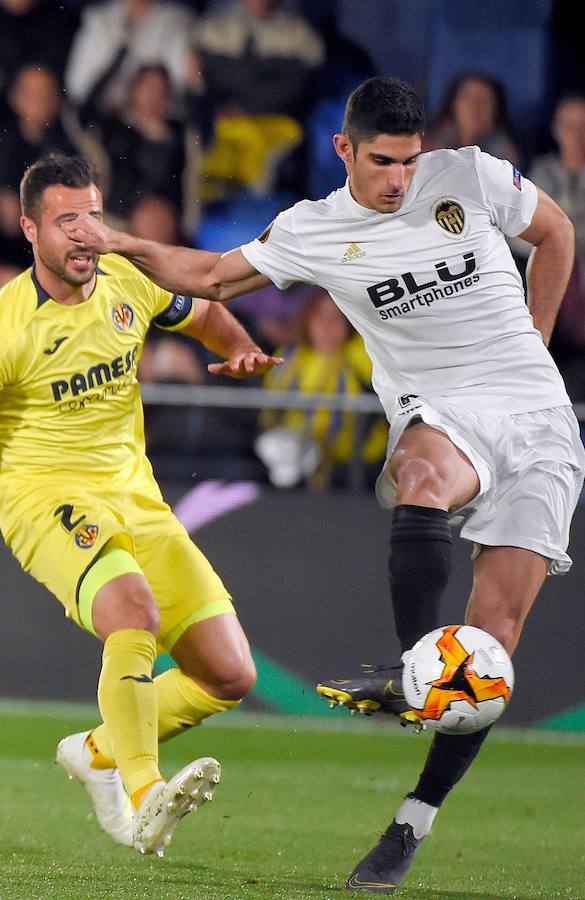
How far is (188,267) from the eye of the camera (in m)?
4.66

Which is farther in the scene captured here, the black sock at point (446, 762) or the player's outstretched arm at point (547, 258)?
the player's outstretched arm at point (547, 258)

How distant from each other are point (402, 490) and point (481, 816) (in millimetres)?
2599

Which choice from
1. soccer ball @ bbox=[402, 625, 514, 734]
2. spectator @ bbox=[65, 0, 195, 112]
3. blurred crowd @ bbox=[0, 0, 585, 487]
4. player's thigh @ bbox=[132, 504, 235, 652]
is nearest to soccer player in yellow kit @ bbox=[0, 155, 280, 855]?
player's thigh @ bbox=[132, 504, 235, 652]

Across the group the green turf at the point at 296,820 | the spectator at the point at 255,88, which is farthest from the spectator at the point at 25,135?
the green turf at the point at 296,820

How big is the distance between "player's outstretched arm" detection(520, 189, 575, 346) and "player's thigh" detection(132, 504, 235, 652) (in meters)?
1.46

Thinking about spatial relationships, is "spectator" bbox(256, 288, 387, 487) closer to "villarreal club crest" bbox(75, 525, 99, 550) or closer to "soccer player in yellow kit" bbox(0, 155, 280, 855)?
"soccer player in yellow kit" bbox(0, 155, 280, 855)

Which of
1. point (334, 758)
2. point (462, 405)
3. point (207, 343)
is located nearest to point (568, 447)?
point (462, 405)

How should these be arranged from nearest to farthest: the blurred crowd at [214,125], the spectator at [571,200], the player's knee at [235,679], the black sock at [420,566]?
1. the black sock at [420,566]
2. the player's knee at [235,679]
3. the spectator at [571,200]
4. the blurred crowd at [214,125]

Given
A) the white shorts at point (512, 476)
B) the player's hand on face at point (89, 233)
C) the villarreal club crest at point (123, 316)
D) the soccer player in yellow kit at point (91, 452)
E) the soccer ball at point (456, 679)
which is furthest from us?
the villarreal club crest at point (123, 316)

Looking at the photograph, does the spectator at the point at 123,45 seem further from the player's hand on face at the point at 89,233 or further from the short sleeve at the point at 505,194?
the short sleeve at the point at 505,194

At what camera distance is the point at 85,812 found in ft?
20.0

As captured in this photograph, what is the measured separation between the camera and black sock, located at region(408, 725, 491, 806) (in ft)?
15.1

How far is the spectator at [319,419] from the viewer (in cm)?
834

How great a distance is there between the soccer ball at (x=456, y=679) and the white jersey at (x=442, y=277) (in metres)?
0.82
